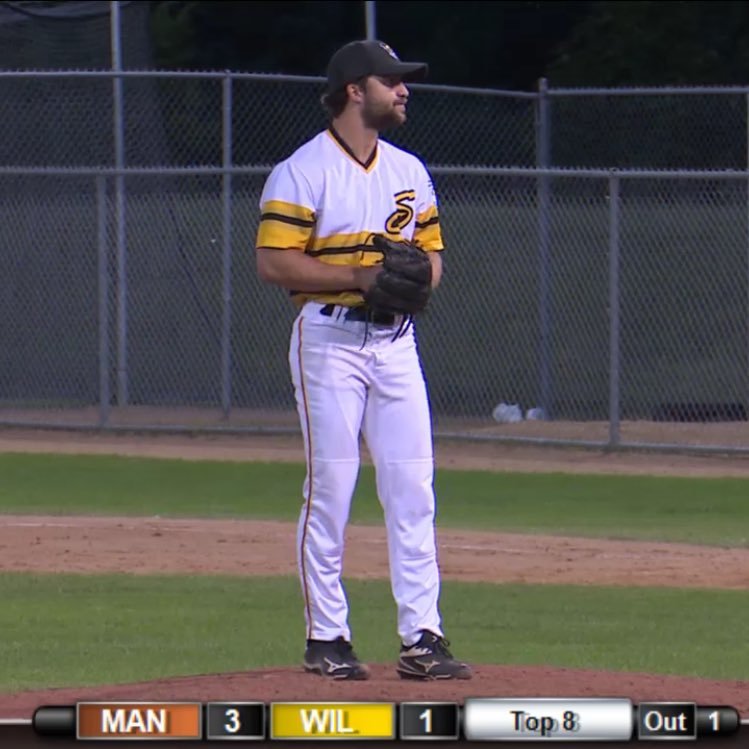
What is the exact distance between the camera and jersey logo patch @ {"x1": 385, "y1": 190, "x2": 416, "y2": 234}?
6625mm

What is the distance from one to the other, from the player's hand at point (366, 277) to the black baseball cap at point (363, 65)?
2.13 ft

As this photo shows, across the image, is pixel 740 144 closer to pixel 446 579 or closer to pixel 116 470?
pixel 116 470

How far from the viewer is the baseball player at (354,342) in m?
6.50

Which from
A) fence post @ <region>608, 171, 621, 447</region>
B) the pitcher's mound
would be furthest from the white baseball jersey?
fence post @ <region>608, 171, 621, 447</region>

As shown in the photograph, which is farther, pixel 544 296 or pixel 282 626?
pixel 544 296

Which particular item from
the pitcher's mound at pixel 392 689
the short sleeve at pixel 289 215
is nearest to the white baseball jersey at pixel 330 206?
the short sleeve at pixel 289 215

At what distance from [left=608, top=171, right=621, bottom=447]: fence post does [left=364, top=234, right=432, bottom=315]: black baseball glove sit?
967cm

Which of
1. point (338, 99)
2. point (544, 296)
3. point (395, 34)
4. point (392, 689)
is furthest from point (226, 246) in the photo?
point (395, 34)

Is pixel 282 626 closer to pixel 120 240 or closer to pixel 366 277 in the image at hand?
pixel 366 277

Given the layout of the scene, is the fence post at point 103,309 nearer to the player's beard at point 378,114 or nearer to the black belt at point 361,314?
the player's beard at point 378,114

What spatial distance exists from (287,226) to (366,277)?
31 cm

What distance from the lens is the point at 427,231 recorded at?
22.7ft

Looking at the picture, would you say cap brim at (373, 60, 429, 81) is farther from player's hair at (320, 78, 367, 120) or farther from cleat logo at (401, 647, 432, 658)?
cleat logo at (401, 647, 432, 658)

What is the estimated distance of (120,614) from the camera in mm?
9281
